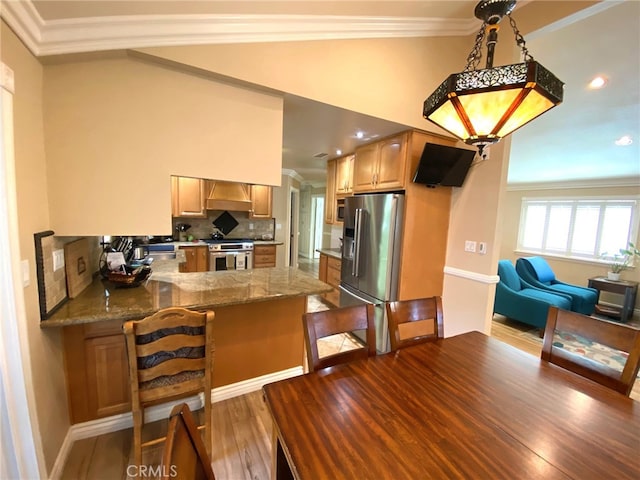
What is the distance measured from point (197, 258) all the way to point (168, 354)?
3322 millimetres

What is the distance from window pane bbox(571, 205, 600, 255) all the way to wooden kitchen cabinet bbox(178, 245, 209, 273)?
723cm

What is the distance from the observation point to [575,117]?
3.24 m

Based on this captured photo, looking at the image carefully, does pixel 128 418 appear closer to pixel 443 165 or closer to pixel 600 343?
pixel 600 343

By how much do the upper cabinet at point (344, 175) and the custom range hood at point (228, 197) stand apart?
1504 mm

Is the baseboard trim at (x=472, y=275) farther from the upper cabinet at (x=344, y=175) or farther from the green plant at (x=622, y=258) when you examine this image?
the green plant at (x=622, y=258)

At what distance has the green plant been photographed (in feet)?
15.3

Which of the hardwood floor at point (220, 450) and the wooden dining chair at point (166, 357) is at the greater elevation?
the wooden dining chair at point (166, 357)

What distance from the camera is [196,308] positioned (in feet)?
5.47

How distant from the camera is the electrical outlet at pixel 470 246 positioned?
2660mm

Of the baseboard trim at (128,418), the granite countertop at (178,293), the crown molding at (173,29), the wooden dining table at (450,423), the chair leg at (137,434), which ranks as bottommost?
the baseboard trim at (128,418)

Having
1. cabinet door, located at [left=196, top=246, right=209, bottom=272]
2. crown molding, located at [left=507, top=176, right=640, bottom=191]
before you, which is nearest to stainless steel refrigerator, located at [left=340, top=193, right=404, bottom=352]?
cabinet door, located at [left=196, top=246, right=209, bottom=272]

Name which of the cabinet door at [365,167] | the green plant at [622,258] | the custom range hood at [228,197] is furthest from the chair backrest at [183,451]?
the green plant at [622,258]

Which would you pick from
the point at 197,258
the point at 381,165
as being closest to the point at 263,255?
the point at 197,258

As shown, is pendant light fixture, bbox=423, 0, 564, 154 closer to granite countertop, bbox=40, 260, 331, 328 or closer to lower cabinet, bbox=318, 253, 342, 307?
granite countertop, bbox=40, 260, 331, 328
